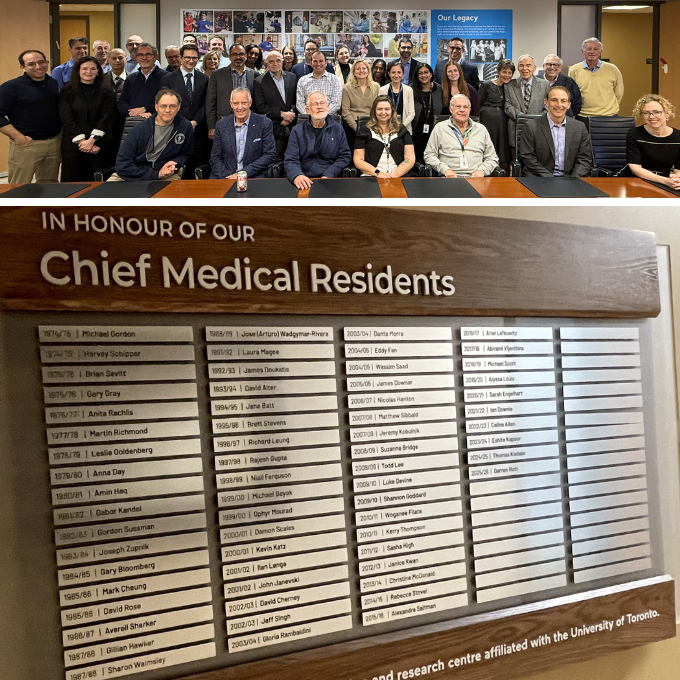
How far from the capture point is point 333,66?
5.87 meters

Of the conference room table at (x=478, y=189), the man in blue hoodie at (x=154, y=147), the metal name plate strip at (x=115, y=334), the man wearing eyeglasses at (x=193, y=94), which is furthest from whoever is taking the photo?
the man wearing eyeglasses at (x=193, y=94)

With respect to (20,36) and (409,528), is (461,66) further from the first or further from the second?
(409,528)

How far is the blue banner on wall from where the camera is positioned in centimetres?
601

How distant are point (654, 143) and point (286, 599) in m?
3.50

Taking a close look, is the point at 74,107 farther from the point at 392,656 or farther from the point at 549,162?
the point at 392,656

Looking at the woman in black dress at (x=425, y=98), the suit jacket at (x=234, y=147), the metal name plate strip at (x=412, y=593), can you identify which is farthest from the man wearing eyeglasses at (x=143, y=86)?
the metal name plate strip at (x=412, y=593)

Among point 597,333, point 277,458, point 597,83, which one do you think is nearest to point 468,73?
point 597,83

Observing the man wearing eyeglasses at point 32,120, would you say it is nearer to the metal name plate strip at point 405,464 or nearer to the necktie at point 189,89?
the necktie at point 189,89

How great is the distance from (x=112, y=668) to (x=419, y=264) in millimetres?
814

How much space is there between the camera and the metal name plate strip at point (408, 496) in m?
1.27

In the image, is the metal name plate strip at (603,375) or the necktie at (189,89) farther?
the necktie at (189,89)

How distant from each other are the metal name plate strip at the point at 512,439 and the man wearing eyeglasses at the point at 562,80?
416 centimetres

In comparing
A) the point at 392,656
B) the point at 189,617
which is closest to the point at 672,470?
the point at 392,656

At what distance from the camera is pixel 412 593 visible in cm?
130
